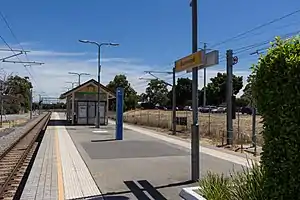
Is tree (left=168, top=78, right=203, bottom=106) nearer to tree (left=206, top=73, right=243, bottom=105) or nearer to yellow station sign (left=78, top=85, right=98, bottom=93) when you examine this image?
tree (left=206, top=73, right=243, bottom=105)

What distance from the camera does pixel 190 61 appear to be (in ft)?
33.2

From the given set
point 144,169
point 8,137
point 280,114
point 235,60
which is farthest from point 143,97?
point 280,114

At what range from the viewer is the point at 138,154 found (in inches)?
646

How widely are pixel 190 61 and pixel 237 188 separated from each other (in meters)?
4.85

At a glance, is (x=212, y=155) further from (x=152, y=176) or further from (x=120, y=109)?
(x=120, y=109)

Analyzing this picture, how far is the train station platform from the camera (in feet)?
29.2

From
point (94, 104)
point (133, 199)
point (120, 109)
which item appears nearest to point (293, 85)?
point (133, 199)

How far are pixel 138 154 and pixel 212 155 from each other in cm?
297

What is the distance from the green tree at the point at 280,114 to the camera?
4105 mm

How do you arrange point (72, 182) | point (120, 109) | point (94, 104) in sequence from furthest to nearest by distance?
point (94, 104) → point (120, 109) → point (72, 182)

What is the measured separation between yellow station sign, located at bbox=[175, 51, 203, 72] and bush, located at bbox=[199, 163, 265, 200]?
3.70 metres

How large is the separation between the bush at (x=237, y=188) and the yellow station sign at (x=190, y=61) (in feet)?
12.1

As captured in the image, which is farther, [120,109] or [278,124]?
[120,109]

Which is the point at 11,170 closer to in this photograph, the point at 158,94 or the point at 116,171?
the point at 116,171
